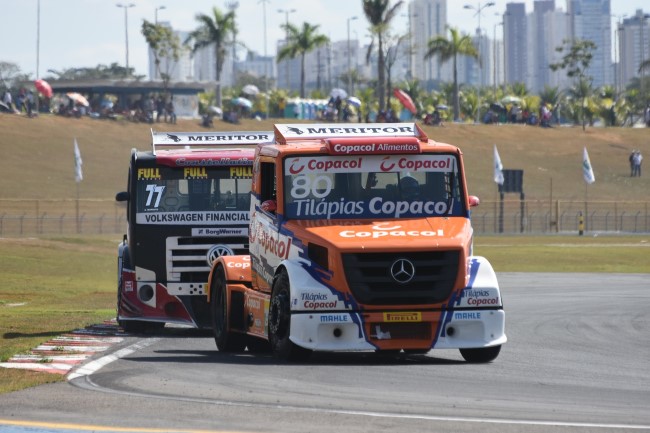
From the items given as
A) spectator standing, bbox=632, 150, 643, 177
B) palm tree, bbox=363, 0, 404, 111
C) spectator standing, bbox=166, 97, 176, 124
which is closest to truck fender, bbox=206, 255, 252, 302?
spectator standing, bbox=166, 97, 176, 124

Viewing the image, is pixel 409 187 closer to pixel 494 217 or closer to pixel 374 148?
pixel 374 148

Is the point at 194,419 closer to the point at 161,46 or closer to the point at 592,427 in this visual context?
the point at 592,427

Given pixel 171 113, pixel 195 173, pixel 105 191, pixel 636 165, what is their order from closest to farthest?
1. pixel 195 173
2. pixel 105 191
3. pixel 636 165
4. pixel 171 113

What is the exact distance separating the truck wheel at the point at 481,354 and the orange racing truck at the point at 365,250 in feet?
0.05

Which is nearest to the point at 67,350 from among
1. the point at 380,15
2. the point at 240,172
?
the point at 240,172

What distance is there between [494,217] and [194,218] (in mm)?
50894

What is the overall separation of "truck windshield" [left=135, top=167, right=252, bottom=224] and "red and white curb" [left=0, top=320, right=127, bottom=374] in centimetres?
188

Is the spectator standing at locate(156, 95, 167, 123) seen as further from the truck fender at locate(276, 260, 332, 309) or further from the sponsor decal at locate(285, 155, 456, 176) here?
the truck fender at locate(276, 260, 332, 309)

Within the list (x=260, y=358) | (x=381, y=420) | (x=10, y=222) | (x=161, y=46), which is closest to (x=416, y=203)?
(x=260, y=358)

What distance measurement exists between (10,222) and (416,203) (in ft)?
154

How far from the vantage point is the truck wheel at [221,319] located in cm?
1627

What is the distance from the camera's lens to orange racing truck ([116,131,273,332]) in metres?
19.4

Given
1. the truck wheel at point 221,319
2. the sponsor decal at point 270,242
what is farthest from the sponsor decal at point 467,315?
the truck wheel at point 221,319

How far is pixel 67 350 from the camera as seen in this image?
15.8 metres
